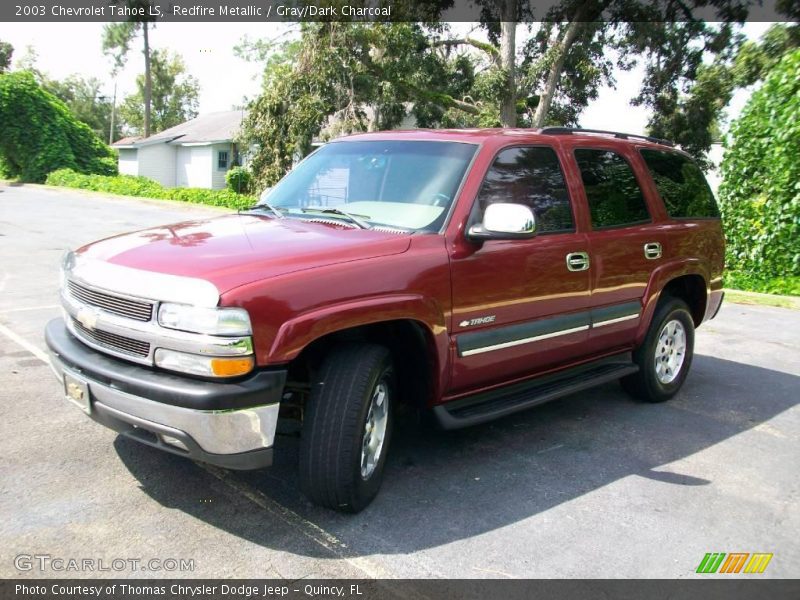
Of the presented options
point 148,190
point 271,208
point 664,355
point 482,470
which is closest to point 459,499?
point 482,470

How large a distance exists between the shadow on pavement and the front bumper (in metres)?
0.51

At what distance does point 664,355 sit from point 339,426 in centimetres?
338

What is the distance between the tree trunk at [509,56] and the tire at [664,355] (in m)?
15.9

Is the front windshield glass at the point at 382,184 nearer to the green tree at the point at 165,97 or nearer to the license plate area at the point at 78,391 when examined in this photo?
the license plate area at the point at 78,391

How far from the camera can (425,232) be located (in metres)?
3.97

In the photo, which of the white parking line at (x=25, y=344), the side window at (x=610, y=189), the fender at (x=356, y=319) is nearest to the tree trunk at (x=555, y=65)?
the side window at (x=610, y=189)

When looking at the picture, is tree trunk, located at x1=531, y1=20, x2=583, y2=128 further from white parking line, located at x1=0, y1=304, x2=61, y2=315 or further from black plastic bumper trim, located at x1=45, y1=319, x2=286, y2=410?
black plastic bumper trim, located at x1=45, y1=319, x2=286, y2=410

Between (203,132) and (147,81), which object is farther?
(147,81)

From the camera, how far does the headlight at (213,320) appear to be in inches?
121

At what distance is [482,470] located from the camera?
430 centimetres

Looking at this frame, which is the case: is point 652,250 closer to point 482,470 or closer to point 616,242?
point 616,242

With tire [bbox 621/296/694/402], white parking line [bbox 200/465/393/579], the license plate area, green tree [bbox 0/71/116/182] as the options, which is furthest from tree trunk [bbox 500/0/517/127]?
green tree [bbox 0/71/116/182]

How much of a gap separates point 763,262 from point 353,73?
1440 centimetres
